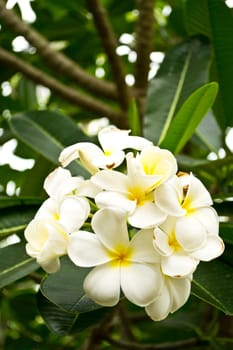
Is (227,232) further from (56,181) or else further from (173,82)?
(173,82)

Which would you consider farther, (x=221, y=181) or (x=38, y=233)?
(x=221, y=181)

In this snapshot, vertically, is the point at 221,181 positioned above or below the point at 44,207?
below

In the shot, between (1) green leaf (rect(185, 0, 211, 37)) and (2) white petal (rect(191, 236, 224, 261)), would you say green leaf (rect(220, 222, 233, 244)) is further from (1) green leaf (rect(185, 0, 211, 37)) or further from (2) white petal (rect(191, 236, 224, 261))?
(1) green leaf (rect(185, 0, 211, 37))

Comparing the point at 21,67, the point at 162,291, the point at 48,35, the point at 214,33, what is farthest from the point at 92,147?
the point at 48,35

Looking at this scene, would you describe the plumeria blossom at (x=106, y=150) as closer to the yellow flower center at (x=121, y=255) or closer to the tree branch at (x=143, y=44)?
the yellow flower center at (x=121, y=255)

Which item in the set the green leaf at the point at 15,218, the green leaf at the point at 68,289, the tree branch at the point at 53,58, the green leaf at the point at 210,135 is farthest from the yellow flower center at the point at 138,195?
the tree branch at the point at 53,58

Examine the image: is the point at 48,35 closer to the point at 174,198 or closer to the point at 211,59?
the point at 211,59

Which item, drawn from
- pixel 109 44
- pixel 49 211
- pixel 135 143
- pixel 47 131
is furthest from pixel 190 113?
pixel 109 44

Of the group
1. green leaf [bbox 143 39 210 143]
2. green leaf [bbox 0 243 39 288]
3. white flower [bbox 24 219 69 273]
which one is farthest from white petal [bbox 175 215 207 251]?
Result: green leaf [bbox 143 39 210 143]
